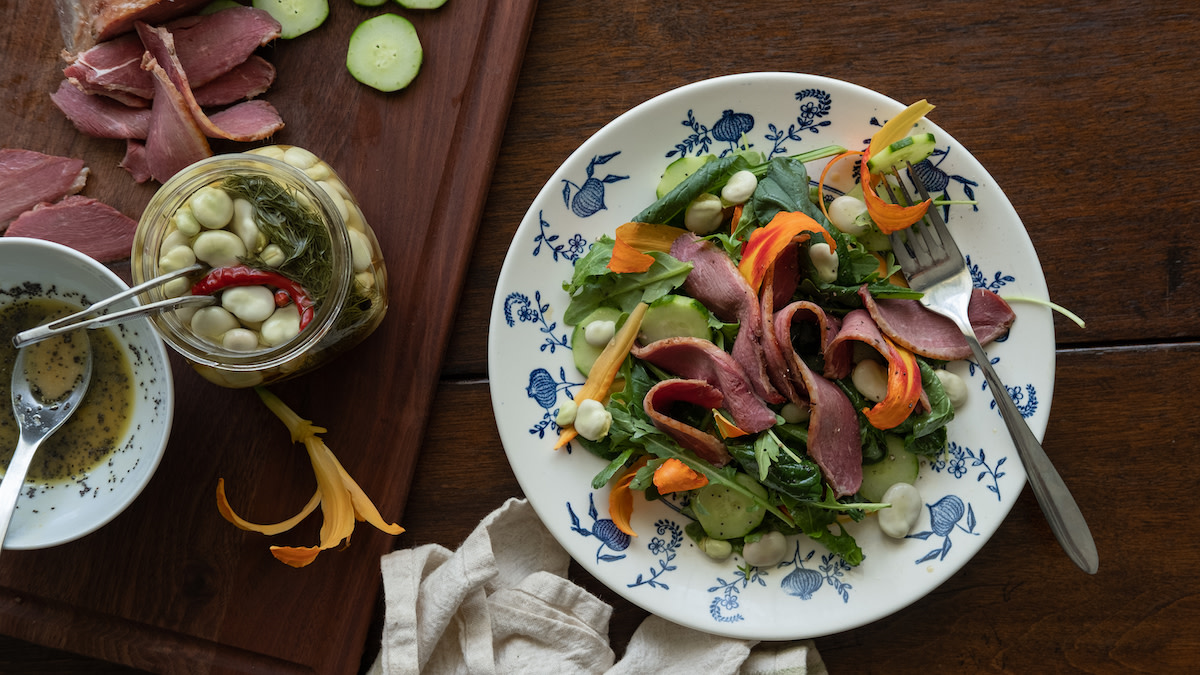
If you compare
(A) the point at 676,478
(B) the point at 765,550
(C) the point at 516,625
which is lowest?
(C) the point at 516,625

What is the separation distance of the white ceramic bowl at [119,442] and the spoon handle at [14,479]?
0.06m

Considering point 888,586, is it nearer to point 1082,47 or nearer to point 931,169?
point 931,169

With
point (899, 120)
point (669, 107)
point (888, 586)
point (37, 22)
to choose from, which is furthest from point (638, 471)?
point (37, 22)

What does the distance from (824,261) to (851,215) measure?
14 cm

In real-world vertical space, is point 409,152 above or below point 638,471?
above

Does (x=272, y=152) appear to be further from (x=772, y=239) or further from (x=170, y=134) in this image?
(x=772, y=239)

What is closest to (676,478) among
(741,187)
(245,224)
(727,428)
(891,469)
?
(727,428)

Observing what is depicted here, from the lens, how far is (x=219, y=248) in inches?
61.8

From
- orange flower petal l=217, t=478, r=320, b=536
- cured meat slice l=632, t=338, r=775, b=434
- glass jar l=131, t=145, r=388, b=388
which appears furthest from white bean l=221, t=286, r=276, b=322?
cured meat slice l=632, t=338, r=775, b=434

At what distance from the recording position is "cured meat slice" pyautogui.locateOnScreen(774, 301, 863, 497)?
67.1 inches

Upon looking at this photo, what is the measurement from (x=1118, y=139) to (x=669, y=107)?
3.58 ft

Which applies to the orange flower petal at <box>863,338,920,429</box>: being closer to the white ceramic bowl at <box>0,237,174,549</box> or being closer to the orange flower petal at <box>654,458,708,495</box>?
the orange flower petal at <box>654,458,708,495</box>

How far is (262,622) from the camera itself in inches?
75.8

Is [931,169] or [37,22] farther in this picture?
[37,22]
